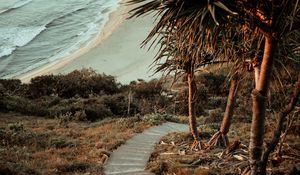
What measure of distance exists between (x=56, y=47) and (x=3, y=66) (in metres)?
5.22

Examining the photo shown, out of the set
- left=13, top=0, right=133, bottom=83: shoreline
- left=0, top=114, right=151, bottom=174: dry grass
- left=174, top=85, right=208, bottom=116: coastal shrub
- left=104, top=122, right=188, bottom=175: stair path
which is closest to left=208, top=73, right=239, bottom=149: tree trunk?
left=104, top=122, right=188, bottom=175: stair path

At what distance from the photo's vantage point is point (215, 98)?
26469 millimetres

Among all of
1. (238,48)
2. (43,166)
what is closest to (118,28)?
(43,166)

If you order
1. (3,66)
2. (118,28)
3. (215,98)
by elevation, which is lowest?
(215,98)

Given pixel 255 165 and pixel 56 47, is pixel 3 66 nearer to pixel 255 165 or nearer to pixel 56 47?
pixel 56 47

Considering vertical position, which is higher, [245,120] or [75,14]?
[75,14]

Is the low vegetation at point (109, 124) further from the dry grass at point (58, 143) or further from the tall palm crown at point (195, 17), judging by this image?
the tall palm crown at point (195, 17)

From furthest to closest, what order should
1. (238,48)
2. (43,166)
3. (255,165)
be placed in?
(43,166) < (238,48) < (255,165)

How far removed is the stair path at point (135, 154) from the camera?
42.0 ft

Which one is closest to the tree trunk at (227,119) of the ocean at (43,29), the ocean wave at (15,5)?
the ocean at (43,29)

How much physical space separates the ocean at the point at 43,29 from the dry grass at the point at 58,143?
15.2 m

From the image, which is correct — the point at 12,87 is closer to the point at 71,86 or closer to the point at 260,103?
the point at 71,86

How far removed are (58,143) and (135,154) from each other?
10.7ft

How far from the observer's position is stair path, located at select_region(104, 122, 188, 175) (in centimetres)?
1281
